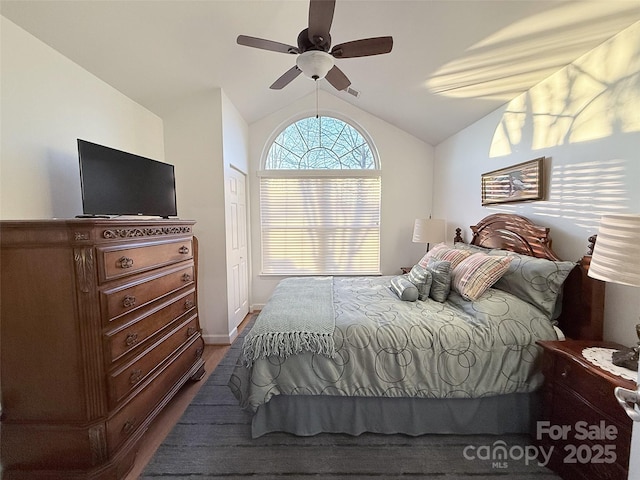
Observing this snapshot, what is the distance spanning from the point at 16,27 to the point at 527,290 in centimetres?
354

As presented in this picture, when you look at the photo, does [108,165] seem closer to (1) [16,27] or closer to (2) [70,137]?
(2) [70,137]

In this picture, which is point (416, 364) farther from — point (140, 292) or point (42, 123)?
point (42, 123)

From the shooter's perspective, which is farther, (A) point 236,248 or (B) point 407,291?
(A) point 236,248

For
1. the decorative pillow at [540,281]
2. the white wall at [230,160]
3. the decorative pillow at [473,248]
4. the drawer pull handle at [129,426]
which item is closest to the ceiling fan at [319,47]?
the white wall at [230,160]

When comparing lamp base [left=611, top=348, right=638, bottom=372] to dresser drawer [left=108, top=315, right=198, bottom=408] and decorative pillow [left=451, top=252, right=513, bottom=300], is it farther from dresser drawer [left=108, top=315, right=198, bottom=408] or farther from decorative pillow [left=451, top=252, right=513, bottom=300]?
dresser drawer [left=108, top=315, right=198, bottom=408]

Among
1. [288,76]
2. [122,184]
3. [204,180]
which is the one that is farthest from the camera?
[204,180]

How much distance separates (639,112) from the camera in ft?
4.91

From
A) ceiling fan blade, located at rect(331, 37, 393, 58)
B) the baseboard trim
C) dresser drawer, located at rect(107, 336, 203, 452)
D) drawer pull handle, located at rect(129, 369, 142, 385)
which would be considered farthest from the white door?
ceiling fan blade, located at rect(331, 37, 393, 58)

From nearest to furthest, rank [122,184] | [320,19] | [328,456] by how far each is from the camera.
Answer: [320,19] < [328,456] < [122,184]

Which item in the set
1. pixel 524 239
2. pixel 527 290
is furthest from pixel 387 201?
pixel 527 290

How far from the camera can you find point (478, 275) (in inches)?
81.5

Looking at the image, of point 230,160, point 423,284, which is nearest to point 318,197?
point 230,160

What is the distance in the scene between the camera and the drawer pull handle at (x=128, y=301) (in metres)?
1.56

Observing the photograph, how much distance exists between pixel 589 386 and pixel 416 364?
803mm
